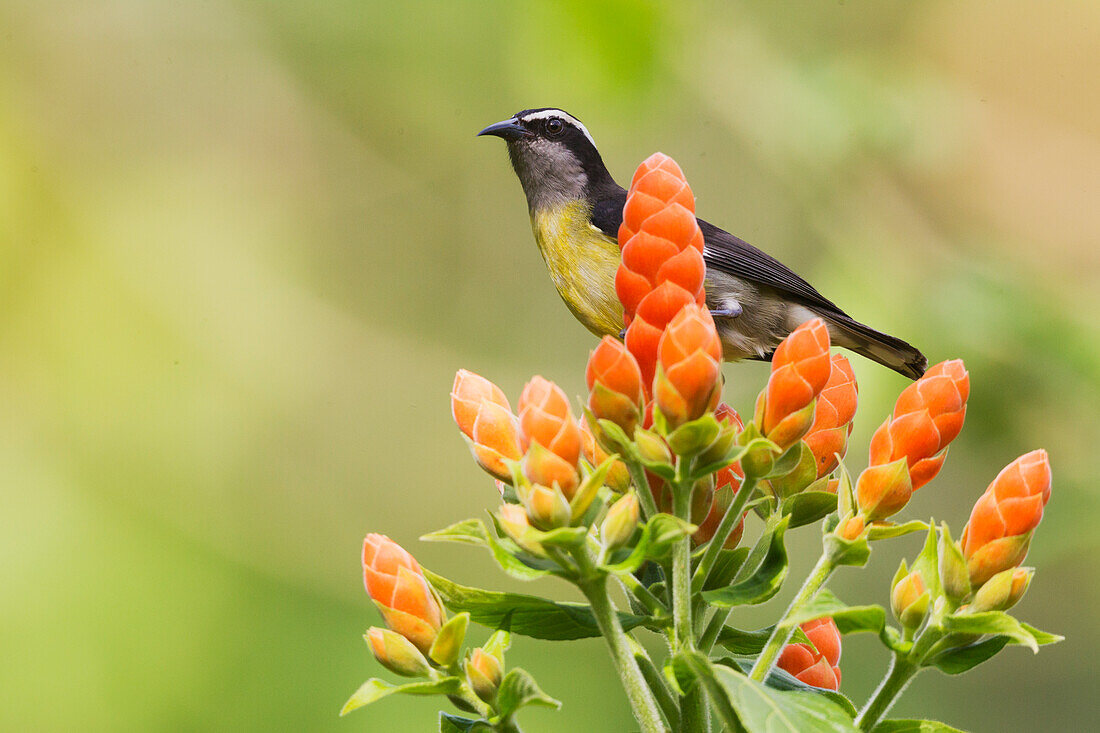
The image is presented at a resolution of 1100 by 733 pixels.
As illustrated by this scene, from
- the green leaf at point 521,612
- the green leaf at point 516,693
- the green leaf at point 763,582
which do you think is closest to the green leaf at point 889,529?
the green leaf at point 763,582

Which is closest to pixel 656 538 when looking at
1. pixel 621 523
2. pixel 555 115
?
pixel 621 523

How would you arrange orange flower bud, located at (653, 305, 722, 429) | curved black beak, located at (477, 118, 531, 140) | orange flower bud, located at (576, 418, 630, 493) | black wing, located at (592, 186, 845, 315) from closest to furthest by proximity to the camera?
orange flower bud, located at (653, 305, 722, 429) < orange flower bud, located at (576, 418, 630, 493) < black wing, located at (592, 186, 845, 315) < curved black beak, located at (477, 118, 531, 140)

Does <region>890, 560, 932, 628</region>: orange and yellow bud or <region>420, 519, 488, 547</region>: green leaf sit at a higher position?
<region>890, 560, 932, 628</region>: orange and yellow bud

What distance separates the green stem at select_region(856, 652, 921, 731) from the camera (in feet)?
4.27

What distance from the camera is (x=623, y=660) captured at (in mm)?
1234

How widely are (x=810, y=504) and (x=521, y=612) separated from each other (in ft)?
1.31

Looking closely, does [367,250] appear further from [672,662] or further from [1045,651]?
[672,662]

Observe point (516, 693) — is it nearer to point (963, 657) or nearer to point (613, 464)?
point (613, 464)

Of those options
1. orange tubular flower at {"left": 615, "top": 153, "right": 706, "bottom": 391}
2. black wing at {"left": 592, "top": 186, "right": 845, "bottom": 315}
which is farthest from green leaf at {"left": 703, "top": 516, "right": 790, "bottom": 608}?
black wing at {"left": 592, "top": 186, "right": 845, "bottom": 315}

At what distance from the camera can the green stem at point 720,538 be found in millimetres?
1357

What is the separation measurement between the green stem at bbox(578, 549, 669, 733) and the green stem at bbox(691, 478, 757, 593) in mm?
150

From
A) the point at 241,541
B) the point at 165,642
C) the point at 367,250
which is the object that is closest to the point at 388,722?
the point at 165,642

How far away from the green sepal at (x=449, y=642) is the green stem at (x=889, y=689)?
464 mm

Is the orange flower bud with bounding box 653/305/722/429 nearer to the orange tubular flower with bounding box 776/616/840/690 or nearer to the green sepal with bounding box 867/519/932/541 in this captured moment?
the green sepal with bounding box 867/519/932/541
